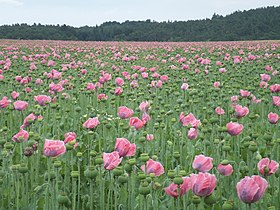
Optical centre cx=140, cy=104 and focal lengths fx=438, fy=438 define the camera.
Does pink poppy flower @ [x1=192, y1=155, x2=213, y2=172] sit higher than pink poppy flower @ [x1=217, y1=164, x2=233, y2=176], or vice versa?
pink poppy flower @ [x1=192, y1=155, x2=213, y2=172]

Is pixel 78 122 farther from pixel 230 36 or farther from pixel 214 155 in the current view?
pixel 230 36

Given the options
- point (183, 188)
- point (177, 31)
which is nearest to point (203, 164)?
point (183, 188)

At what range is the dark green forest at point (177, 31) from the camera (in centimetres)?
3447

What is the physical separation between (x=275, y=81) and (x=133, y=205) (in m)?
5.10

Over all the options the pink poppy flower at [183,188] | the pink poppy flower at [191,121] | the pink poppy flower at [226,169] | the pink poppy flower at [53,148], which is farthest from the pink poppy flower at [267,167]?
the pink poppy flower at [53,148]

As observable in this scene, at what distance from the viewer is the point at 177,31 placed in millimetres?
40281

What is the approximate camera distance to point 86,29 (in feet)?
144

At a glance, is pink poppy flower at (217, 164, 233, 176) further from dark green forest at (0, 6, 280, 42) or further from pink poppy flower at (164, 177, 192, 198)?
dark green forest at (0, 6, 280, 42)

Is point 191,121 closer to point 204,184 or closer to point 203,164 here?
point 203,164

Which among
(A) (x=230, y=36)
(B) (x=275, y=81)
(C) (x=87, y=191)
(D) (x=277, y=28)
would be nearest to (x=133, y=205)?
(C) (x=87, y=191)

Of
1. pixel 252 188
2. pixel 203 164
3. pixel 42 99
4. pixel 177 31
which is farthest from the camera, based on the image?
pixel 177 31

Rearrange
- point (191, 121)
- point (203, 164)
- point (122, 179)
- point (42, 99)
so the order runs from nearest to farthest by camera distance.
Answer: point (203, 164) < point (122, 179) < point (191, 121) < point (42, 99)

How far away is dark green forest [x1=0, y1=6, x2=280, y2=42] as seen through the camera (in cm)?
3447

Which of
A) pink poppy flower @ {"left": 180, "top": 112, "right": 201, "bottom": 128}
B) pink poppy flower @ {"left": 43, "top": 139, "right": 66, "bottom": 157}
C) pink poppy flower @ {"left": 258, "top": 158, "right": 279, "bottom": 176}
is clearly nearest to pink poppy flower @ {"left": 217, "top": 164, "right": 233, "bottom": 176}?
pink poppy flower @ {"left": 258, "top": 158, "right": 279, "bottom": 176}
